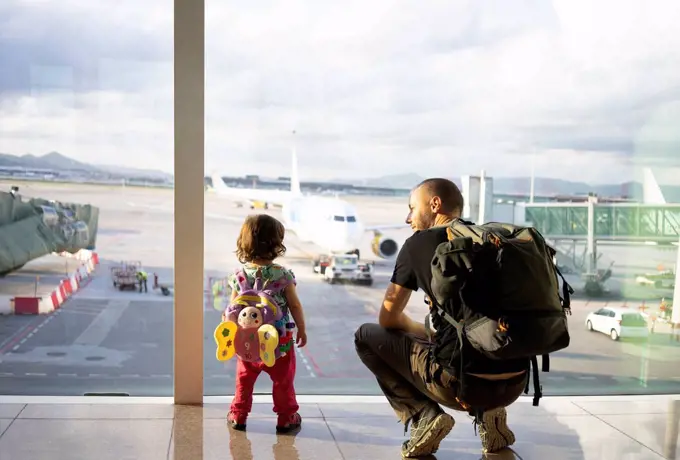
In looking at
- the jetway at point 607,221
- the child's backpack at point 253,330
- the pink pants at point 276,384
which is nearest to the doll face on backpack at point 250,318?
the child's backpack at point 253,330

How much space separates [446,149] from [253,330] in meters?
1.45

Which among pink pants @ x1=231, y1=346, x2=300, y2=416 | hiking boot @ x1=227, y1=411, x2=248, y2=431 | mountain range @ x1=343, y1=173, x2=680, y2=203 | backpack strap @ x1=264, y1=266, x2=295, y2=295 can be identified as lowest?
hiking boot @ x1=227, y1=411, x2=248, y2=431

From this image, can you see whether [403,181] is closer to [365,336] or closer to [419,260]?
[365,336]

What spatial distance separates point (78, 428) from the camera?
2.83 m

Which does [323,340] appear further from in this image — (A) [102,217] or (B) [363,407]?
(A) [102,217]

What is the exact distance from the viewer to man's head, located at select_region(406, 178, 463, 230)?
254cm

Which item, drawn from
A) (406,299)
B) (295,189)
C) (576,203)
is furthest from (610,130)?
(406,299)

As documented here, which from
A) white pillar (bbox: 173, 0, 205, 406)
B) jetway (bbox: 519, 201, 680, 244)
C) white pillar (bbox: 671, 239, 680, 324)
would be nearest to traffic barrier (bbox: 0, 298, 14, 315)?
white pillar (bbox: 173, 0, 205, 406)

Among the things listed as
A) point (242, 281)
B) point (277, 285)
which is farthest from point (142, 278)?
point (277, 285)

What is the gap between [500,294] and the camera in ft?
7.23

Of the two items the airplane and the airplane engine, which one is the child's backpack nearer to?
the airplane

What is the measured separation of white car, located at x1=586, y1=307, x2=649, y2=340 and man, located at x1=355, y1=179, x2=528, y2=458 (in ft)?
4.21

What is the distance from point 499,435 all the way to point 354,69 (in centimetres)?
178

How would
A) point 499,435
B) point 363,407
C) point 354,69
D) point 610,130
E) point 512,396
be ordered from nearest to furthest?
point 512,396 < point 499,435 < point 363,407 < point 354,69 < point 610,130
